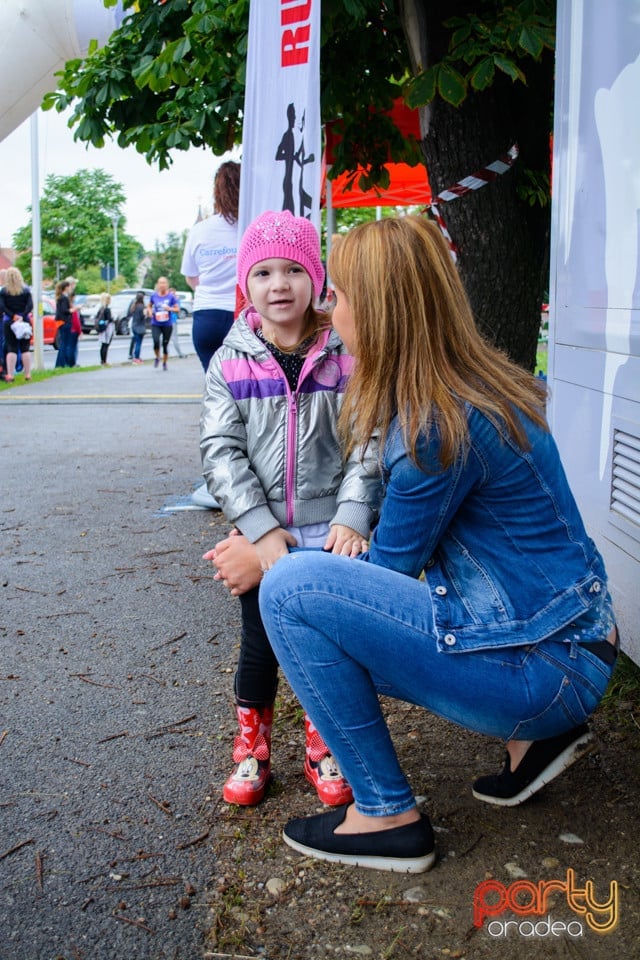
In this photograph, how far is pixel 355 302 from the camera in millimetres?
2297

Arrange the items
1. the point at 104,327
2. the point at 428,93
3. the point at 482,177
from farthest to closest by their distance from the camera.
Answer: the point at 104,327 → the point at 482,177 → the point at 428,93

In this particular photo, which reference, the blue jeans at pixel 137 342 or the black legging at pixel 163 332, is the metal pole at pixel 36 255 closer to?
the black legging at pixel 163 332

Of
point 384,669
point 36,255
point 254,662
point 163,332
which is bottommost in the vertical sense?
point 254,662

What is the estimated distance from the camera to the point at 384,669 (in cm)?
229

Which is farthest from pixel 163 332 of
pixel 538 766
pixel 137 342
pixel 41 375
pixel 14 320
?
pixel 538 766

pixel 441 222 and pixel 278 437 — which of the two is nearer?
pixel 278 437

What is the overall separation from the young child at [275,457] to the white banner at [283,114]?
71.9 inches

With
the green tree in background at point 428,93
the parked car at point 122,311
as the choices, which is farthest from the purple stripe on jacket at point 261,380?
the parked car at point 122,311

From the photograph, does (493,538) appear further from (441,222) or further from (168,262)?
(168,262)

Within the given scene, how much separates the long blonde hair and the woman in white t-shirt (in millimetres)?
3879

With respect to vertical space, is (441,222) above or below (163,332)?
above

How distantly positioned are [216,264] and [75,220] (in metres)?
65.4

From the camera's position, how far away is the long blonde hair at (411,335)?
7.29ft

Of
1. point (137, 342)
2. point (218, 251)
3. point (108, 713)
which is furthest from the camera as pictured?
point (137, 342)
